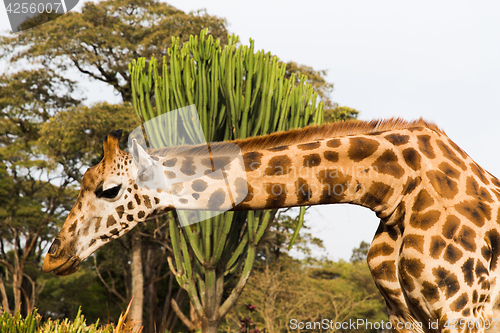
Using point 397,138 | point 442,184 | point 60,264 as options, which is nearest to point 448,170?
point 442,184

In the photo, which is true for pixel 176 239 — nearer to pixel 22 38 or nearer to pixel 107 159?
pixel 107 159

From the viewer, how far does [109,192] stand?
2.55 meters

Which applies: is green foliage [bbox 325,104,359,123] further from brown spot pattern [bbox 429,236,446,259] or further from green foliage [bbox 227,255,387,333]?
brown spot pattern [bbox 429,236,446,259]

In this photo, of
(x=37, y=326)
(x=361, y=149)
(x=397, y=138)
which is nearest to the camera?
(x=361, y=149)

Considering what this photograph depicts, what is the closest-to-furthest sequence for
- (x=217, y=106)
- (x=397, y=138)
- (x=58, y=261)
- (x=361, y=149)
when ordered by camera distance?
(x=58, y=261) → (x=361, y=149) → (x=397, y=138) → (x=217, y=106)

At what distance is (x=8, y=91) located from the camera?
17.8 metres

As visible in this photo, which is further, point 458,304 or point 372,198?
point 372,198

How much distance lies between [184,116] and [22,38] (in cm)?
1529

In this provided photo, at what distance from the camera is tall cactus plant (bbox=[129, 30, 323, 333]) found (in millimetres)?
6773

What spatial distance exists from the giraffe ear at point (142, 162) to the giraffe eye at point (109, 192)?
16 centimetres

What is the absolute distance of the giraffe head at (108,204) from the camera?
2461 mm

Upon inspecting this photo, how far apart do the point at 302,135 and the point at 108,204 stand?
1.40 m

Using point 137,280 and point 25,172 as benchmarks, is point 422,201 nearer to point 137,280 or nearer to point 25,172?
point 137,280

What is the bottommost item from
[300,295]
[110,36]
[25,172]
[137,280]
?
[300,295]
